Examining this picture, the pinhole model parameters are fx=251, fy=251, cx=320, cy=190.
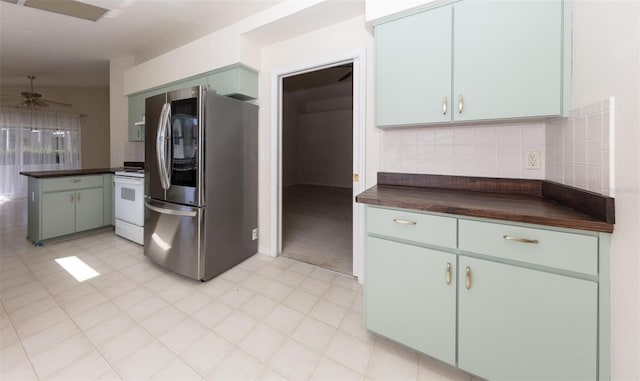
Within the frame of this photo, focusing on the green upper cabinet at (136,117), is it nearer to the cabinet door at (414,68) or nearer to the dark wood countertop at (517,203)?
the cabinet door at (414,68)

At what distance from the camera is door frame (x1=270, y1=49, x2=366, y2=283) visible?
2117mm

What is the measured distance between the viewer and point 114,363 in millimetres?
1314

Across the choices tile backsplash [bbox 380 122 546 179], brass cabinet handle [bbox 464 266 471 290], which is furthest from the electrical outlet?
brass cabinet handle [bbox 464 266 471 290]

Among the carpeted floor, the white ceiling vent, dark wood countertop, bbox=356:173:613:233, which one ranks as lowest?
the carpeted floor

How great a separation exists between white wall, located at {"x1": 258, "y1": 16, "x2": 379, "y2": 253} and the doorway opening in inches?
41.5

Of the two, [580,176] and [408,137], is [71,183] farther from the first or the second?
[580,176]

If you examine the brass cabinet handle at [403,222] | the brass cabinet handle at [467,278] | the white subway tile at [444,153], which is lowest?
the brass cabinet handle at [467,278]

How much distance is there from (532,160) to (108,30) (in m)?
4.34

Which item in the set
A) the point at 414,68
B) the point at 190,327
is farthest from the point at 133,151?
the point at 414,68

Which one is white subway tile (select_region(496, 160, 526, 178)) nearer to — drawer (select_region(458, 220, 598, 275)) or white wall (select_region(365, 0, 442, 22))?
drawer (select_region(458, 220, 598, 275))

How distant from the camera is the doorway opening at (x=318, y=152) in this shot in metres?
4.68

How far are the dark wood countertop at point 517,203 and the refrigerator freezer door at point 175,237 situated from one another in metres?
1.50

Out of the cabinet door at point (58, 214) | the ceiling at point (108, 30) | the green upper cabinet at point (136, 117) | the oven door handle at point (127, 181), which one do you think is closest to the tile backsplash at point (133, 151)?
the green upper cabinet at point (136, 117)

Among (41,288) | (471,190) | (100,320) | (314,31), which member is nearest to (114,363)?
(100,320)
